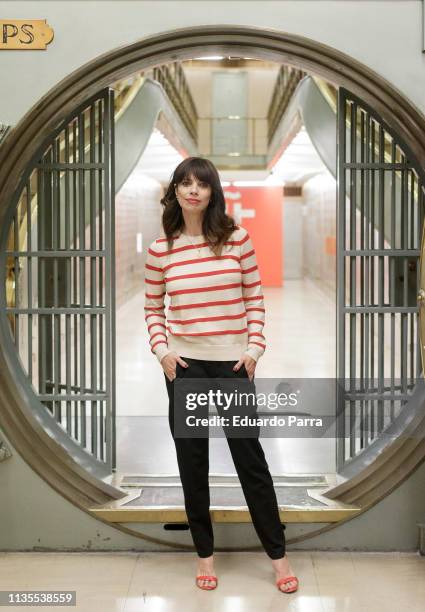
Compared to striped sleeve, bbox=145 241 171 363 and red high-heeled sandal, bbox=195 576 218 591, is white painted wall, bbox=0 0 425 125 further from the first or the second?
red high-heeled sandal, bbox=195 576 218 591

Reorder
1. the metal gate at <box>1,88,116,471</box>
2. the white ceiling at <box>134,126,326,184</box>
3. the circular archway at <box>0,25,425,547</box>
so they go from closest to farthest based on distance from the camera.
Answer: the circular archway at <box>0,25,425,547</box> < the metal gate at <box>1,88,116,471</box> < the white ceiling at <box>134,126,326,184</box>

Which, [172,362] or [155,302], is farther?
[155,302]

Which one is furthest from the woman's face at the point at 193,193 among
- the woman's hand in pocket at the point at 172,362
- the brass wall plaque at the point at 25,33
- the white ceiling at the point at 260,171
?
the white ceiling at the point at 260,171

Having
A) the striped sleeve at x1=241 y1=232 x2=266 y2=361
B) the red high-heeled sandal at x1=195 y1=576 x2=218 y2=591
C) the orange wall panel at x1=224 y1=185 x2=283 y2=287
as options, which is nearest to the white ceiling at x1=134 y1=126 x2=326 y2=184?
the orange wall panel at x1=224 y1=185 x2=283 y2=287

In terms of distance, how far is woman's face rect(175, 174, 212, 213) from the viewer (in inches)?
129

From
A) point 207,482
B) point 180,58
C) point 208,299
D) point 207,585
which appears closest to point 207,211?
point 208,299

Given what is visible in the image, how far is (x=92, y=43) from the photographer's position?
3.60m

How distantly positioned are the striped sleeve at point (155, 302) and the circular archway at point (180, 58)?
0.80 m

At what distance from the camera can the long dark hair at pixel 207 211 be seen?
10.8 ft

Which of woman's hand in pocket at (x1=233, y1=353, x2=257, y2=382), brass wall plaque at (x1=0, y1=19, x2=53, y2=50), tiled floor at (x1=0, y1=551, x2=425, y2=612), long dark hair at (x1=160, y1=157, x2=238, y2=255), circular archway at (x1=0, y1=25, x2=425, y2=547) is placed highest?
brass wall plaque at (x1=0, y1=19, x2=53, y2=50)

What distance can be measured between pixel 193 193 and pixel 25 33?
3.80 ft

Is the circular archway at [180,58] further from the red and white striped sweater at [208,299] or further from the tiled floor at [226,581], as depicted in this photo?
the red and white striped sweater at [208,299]

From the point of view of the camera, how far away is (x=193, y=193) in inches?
128

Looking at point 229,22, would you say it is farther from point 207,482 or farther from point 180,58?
point 207,482
